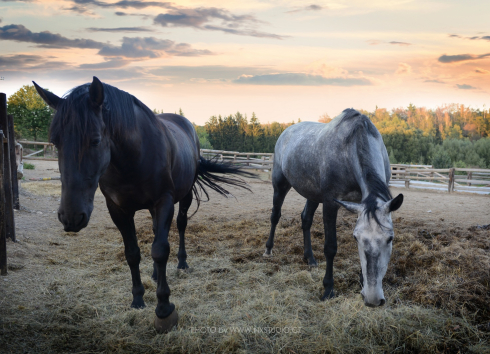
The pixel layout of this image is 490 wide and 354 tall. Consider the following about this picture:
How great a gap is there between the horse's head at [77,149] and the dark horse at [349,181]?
1849 millimetres

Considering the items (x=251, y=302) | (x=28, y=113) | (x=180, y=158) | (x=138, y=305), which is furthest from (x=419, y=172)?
(x=28, y=113)

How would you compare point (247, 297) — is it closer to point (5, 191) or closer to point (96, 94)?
point (96, 94)

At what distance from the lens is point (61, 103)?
216 cm

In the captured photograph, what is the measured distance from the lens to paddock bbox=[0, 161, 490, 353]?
104 inches

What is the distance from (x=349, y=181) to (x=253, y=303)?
1503mm

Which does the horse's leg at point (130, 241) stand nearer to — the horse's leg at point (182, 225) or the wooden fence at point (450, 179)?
the horse's leg at point (182, 225)

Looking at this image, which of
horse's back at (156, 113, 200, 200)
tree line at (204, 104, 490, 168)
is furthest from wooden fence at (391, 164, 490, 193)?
tree line at (204, 104, 490, 168)

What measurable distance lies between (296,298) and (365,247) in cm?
113

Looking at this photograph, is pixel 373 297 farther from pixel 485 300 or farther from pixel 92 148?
pixel 92 148

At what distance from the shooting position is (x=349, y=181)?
3.35 m

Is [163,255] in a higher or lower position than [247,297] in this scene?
higher

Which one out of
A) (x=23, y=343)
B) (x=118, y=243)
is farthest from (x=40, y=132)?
(x=23, y=343)

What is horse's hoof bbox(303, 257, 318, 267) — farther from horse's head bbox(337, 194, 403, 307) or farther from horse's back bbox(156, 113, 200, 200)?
horse's back bbox(156, 113, 200, 200)

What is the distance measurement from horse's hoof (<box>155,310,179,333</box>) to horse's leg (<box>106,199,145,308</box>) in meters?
0.47
